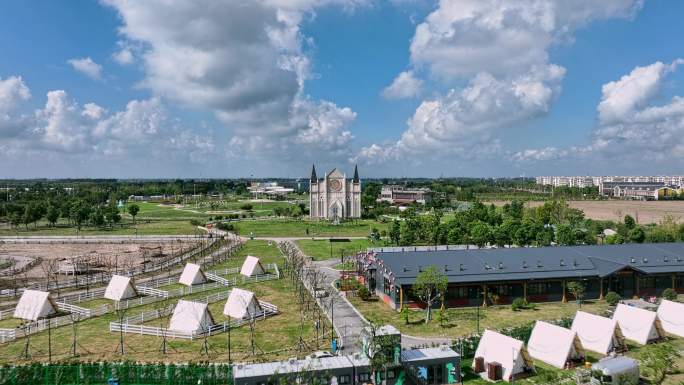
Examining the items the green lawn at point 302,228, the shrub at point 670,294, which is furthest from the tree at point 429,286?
the green lawn at point 302,228

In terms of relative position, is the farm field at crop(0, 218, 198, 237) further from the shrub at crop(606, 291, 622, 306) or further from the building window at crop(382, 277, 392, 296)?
the shrub at crop(606, 291, 622, 306)

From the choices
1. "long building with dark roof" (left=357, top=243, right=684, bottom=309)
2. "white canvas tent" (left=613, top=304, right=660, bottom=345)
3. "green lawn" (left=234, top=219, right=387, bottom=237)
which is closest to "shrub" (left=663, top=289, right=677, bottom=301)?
"long building with dark roof" (left=357, top=243, right=684, bottom=309)

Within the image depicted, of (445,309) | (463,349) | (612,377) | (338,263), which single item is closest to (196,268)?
(338,263)

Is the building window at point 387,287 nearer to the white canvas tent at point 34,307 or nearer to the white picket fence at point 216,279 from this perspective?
the white picket fence at point 216,279

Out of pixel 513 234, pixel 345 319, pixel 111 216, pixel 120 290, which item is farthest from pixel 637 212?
pixel 111 216

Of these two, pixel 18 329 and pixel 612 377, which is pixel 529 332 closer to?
pixel 612 377

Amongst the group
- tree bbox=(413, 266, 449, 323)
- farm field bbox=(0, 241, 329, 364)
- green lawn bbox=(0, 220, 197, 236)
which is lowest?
farm field bbox=(0, 241, 329, 364)

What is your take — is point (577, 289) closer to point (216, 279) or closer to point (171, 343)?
point (171, 343)
